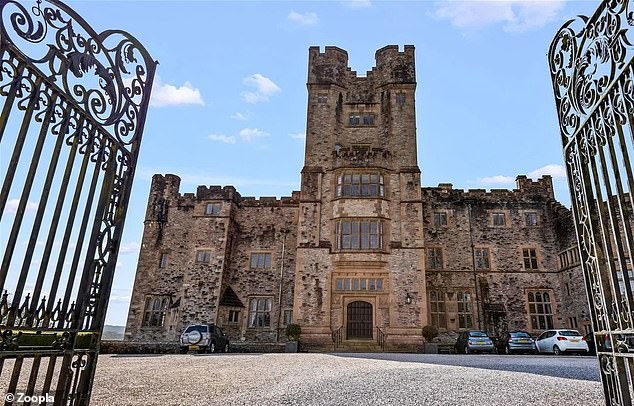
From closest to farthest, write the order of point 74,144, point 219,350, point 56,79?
point 56,79 → point 74,144 → point 219,350

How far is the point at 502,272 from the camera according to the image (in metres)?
24.0

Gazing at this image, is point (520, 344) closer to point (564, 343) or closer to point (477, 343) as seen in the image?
point (477, 343)

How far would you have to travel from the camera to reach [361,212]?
2191cm

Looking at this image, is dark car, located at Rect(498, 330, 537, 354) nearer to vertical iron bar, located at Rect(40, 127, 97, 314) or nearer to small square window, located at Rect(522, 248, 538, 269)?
small square window, located at Rect(522, 248, 538, 269)

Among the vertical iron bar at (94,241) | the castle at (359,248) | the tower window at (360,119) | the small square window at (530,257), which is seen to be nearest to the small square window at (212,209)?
the castle at (359,248)

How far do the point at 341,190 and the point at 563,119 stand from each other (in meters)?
18.4

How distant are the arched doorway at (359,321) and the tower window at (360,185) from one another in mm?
6011

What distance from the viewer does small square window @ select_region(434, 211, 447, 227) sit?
25.3 meters

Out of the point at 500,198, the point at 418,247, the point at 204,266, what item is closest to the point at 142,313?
the point at 204,266

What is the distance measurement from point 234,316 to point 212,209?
22.4 ft

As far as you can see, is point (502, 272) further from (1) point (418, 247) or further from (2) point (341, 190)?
(2) point (341, 190)

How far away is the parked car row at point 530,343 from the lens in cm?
1716

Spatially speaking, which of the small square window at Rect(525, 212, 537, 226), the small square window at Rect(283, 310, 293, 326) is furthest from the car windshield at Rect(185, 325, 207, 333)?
the small square window at Rect(525, 212, 537, 226)

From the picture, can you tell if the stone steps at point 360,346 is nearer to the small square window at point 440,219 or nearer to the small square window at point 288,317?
the small square window at point 288,317
